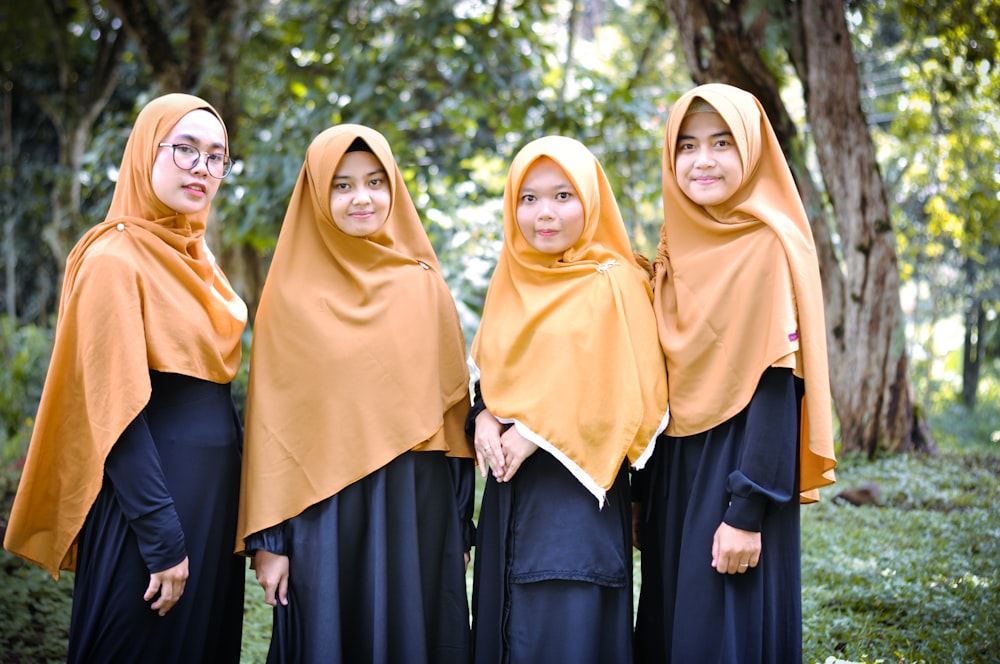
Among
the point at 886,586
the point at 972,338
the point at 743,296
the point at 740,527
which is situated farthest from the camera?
the point at 972,338

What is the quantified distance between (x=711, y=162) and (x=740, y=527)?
100cm

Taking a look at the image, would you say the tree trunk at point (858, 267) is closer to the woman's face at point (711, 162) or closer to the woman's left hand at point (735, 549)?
the woman's face at point (711, 162)

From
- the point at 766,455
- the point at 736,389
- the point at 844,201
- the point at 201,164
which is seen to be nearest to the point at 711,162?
the point at 736,389

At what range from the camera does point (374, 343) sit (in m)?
2.54

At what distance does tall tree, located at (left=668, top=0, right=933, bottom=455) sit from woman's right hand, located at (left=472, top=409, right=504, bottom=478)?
331cm

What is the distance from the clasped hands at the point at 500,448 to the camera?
2416mm

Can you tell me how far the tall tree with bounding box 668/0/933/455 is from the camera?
5121mm

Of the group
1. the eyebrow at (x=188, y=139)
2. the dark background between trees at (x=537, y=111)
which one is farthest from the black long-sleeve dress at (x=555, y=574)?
the dark background between trees at (x=537, y=111)

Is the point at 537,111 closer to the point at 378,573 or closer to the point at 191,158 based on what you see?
the point at 191,158

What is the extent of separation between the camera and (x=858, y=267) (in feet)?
18.8

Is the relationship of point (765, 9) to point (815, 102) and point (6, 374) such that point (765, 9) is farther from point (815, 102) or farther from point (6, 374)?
point (6, 374)

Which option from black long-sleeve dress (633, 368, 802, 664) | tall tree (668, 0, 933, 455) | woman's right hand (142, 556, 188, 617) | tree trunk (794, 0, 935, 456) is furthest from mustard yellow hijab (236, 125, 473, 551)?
tree trunk (794, 0, 935, 456)

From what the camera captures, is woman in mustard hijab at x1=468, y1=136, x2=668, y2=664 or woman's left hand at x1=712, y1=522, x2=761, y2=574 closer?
woman's left hand at x1=712, y1=522, x2=761, y2=574

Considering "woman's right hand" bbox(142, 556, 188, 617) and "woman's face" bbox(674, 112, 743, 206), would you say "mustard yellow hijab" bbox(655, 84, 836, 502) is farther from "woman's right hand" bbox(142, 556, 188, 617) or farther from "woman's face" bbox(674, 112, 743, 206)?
"woman's right hand" bbox(142, 556, 188, 617)
